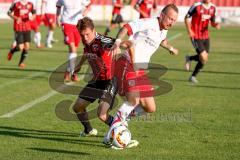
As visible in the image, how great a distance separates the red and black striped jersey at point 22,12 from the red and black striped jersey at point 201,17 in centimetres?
560

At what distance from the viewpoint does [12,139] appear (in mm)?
8531

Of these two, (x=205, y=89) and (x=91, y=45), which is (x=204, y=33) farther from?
(x=91, y=45)

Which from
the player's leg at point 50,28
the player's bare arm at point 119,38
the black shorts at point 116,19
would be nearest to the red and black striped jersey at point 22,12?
the player's leg at point 50,28

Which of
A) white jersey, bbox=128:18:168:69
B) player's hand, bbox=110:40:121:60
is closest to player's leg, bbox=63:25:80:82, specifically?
white jersey, bbox=128:18:168:69

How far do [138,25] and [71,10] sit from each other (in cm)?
772

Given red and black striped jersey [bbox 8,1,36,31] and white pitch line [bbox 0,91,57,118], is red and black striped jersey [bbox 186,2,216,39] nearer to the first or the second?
white pitch line [bbox 0,91,57,118]

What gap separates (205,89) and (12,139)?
6.72 meters

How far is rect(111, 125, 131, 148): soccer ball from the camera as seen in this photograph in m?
7.84

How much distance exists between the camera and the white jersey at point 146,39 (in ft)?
27.1

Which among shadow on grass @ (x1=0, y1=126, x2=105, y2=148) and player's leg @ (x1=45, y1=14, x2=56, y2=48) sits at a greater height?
shadow on grass @ (x1=0, y1=126, x2=105, y2=148)

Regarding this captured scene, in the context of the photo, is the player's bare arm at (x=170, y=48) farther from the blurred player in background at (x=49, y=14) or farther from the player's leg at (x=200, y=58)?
the blurred player in background at (x=49, y=14)

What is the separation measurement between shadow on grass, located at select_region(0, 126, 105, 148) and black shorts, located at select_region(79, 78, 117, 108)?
24.5 inches

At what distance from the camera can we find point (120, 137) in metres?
Result: 7.83

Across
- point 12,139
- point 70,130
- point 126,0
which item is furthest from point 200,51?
point 126,0
